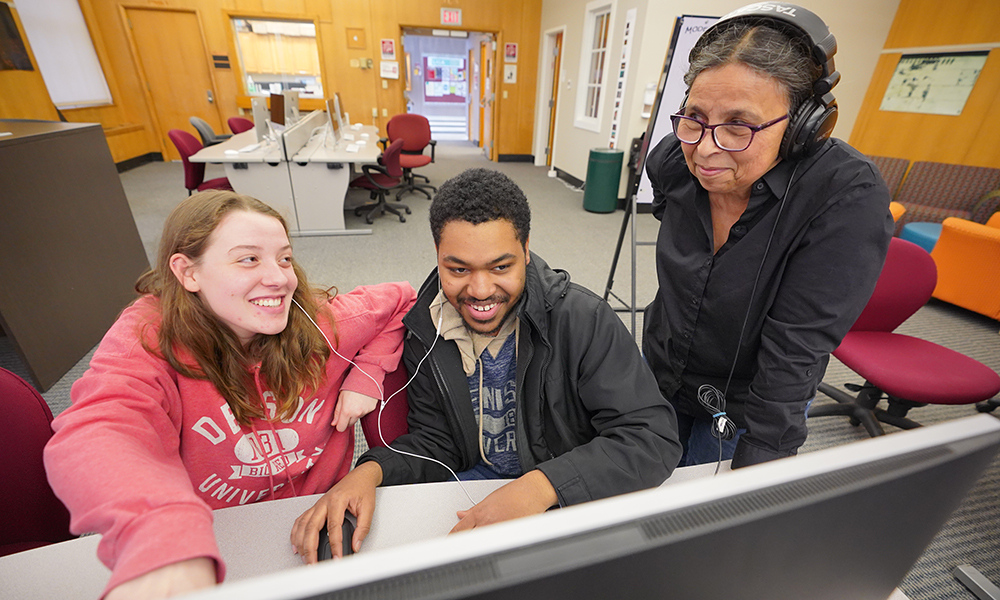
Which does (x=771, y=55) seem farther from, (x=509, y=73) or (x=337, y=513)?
(x=509, y=73)

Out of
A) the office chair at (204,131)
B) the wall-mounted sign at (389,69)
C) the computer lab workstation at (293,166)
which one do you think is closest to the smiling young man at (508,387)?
the computer lab workstation at (293,166)

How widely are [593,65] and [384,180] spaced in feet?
11.5

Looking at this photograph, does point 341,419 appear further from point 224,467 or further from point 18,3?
point 18,3

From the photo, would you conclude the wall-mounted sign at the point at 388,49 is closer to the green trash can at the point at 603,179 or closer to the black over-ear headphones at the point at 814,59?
the green trash can at the point at 603,179

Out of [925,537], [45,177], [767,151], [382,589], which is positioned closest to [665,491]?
[382,589]

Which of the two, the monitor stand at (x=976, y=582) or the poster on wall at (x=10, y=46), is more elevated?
the poster on wall at (x=10, y=46)

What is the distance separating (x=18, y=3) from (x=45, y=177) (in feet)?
17.9

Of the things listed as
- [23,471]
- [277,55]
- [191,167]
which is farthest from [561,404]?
[277,55]

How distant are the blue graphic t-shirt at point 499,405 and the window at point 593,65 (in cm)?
538

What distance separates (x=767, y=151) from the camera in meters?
0.81

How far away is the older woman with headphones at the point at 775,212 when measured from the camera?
2.52 ft

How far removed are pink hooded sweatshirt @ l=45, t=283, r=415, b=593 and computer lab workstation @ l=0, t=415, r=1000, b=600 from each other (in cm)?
30

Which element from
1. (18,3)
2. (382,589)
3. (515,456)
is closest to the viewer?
(382,589)

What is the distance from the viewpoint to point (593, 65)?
593 cm
